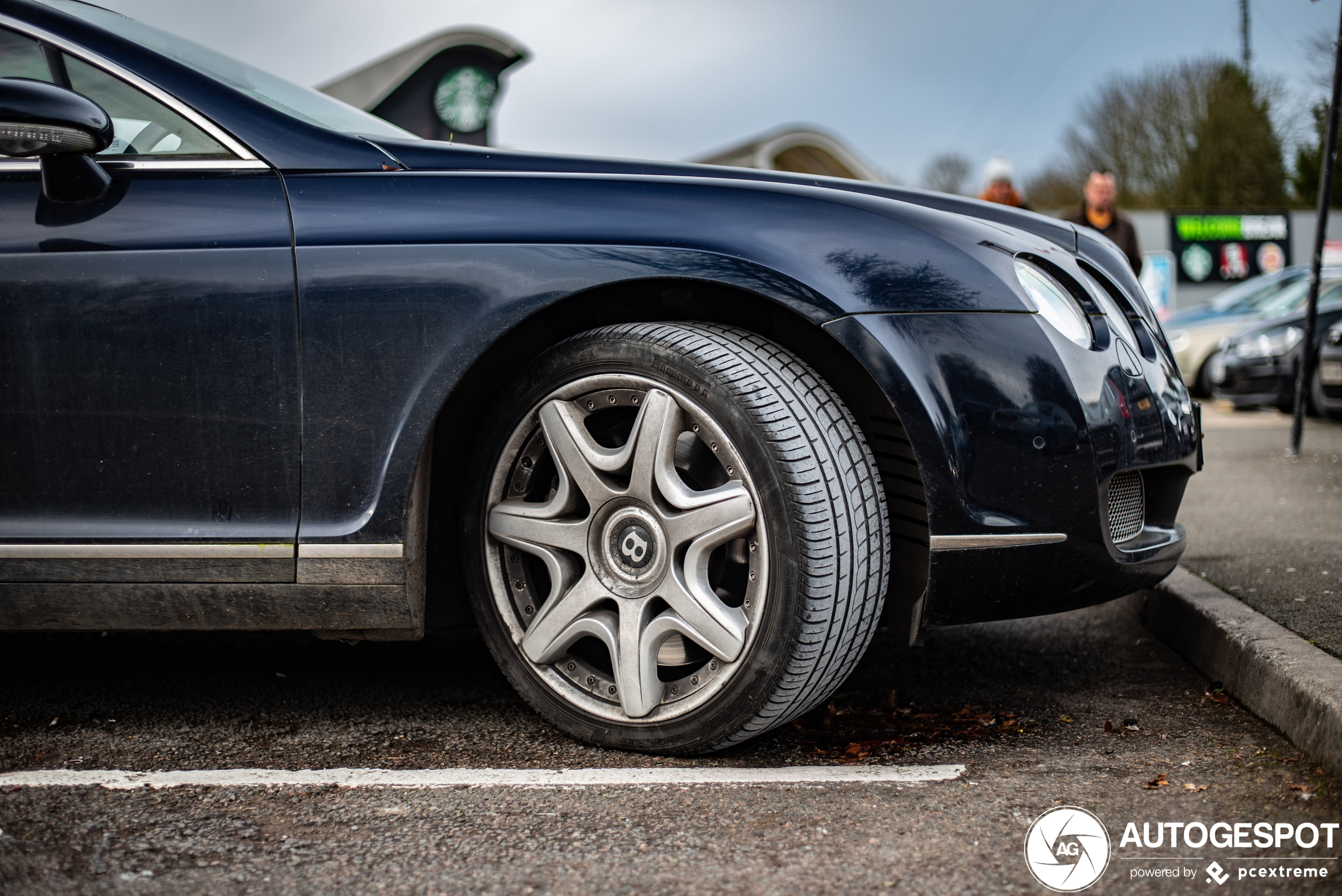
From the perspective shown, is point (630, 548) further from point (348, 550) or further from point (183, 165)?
point (183, 165)

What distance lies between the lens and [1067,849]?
159 cm

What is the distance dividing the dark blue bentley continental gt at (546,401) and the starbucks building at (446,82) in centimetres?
856

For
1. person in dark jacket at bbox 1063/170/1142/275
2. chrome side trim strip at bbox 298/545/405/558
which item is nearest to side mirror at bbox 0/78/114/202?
chrome side trim strip at bbox 298/545/405/558

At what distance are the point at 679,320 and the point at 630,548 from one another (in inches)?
18.9

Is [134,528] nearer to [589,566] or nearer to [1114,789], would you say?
[589,566]

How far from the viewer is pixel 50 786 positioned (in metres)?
1.83

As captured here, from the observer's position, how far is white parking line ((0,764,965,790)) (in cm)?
186

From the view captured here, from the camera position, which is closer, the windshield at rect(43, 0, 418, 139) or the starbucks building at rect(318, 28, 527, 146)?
the windshield at rect(43, 0, 418, 139)

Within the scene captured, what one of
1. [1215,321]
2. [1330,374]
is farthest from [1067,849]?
[1215,321]

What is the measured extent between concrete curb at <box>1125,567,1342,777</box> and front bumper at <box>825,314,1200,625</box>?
0.47 m

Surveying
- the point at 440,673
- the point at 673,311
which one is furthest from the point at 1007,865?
the point at 440,673

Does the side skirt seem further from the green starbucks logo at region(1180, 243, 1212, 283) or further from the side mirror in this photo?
the green starbucks logo at region(1180, 243, 1212, 283)

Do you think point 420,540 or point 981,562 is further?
point 420,540

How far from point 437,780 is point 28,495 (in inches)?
37.4
